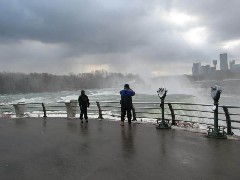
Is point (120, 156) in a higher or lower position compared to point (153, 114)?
higher

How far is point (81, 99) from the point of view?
16672mm

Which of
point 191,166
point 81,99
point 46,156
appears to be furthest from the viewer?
point 81,99

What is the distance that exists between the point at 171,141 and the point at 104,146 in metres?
2.11

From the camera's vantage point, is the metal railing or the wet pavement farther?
the metal railing

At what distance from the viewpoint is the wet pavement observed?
661 cm

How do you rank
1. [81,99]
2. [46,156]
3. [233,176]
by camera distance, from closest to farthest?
[233,176], [46,156], [81,99]

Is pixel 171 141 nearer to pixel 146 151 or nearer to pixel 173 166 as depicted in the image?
pixel 146 151

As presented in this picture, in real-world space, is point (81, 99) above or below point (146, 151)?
above

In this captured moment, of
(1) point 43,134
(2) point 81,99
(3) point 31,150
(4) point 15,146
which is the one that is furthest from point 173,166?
(2) point 81,99

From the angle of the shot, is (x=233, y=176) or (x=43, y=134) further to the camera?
(x=43, y=134)

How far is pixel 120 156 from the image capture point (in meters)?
8.21

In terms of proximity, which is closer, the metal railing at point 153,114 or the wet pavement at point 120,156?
the wet pavement at point 120,156

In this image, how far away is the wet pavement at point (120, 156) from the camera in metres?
6.61

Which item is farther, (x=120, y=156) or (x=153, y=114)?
(x=153, y=114)
